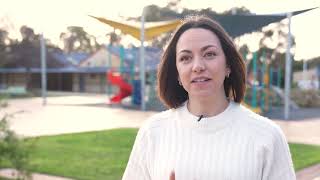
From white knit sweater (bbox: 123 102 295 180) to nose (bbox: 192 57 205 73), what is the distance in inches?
7.0

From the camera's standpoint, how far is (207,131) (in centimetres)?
164

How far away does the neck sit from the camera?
1.67 meters

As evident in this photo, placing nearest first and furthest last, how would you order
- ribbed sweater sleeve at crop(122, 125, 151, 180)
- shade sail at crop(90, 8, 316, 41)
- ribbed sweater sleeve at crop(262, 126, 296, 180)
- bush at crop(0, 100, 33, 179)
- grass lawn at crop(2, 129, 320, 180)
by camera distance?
ribbed sweater sleeve at crop(262, 126, 296, 180) → ribbed sweater sleeve at crop(122, 125, 151, 180) → bush at crop(0, 100, 33, 179) → grass lawn at crop(2, 129, 320, 180) → shade sail at crop(90, 8, 316, 41)

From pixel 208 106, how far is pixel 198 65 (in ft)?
0.54

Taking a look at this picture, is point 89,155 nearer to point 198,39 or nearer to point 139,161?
point 139,161

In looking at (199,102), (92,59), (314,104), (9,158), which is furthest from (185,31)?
(92,59)

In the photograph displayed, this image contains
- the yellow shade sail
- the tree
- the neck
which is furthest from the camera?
the tree

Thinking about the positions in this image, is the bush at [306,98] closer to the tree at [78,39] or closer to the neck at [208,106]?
the neck at [208,106]

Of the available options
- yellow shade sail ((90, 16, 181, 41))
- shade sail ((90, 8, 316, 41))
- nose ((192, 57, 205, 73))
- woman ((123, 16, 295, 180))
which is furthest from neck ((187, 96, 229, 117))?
yellow shade sail ((90, 16, 181, 41))

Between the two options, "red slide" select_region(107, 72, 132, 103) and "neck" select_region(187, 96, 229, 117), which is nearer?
"neck" select_region(187, 96, 229, 117)

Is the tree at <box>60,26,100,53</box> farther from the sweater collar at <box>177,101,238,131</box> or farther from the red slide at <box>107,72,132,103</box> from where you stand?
the sweater collar at <box>177,101,238,131</box>

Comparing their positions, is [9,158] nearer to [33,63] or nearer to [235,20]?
[235,20]

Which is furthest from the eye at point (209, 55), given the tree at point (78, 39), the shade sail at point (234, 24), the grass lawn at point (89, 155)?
the tree at point (78, 39)

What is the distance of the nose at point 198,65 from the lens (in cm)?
160
